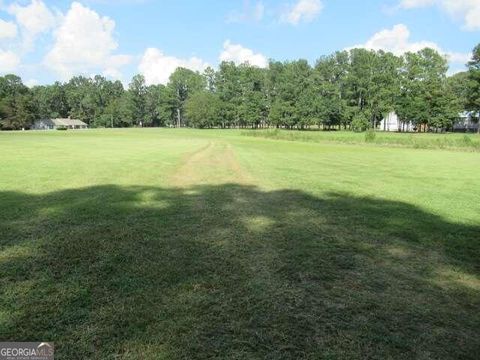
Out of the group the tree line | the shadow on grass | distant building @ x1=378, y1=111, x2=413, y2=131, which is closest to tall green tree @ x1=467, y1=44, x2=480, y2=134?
the tree line

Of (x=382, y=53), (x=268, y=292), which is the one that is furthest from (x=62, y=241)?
(x=382, y=53)

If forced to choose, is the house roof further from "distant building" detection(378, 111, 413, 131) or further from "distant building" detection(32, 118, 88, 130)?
"distant building" detection(378, 111, 413, 131)

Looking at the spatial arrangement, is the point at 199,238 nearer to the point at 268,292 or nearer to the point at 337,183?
the point at 268,292

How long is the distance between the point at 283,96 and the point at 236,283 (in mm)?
110393

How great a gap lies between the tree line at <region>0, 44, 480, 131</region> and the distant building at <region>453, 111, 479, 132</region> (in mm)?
6903

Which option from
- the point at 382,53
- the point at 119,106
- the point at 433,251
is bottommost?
the point at 433,251

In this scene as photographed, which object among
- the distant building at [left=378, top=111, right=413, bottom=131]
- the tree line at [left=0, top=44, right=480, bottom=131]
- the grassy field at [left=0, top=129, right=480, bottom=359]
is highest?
the tree line at [left=0, top=44, right=480, bottom=131]

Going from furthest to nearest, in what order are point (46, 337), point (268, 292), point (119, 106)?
1. point (119, 106)
2. point (268, 292)
3. point (46, 337)

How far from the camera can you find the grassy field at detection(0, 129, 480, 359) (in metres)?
4.31

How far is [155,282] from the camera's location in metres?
5.71

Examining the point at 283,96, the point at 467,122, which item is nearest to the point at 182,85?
the point at 283,96

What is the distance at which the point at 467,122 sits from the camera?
10962 centimetres

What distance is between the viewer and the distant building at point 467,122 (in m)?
104

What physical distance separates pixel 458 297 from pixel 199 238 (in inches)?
181
